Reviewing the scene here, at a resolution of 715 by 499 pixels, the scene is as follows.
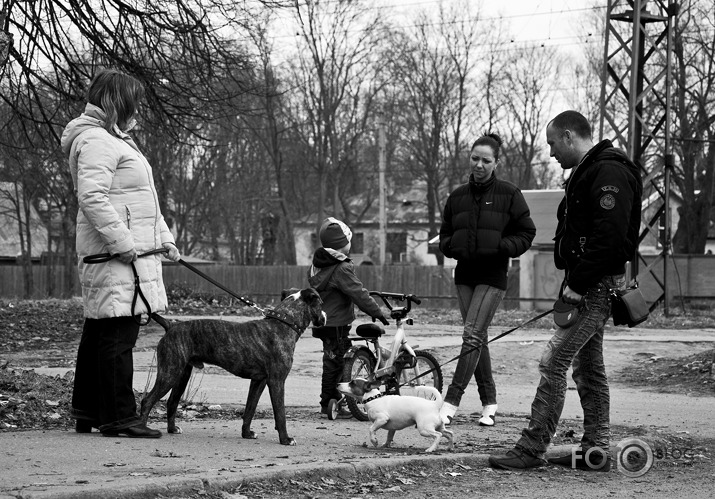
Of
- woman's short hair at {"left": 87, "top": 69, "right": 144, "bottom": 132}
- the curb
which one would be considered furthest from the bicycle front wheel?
woman's short hair at {"left": 87, "top": 69, "right": 144, "bottom": 132}

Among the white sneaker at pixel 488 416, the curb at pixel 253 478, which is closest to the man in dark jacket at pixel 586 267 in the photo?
the curb at pixel 253 478

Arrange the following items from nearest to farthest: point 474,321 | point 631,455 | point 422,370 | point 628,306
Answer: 1. point 628,306
2. point 631,455
3. point 474,321
4. point 422,370

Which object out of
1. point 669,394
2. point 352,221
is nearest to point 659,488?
point 669,394

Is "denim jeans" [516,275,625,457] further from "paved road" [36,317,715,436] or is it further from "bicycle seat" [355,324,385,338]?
"bicycle seat" [355,324,385,338]

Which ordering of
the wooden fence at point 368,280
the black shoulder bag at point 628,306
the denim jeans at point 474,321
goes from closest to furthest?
1. the black shoulder bag at point 628,306
2. the denim jeans at point 474,321
3. the wooden fence at point 368,280

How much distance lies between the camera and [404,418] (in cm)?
688

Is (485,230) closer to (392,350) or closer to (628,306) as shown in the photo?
(392,350)

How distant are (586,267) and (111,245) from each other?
115 inches

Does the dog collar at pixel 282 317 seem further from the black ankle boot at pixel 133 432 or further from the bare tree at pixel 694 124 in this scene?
the bare tree at pixel 694 124

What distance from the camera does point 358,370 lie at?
8961 mm

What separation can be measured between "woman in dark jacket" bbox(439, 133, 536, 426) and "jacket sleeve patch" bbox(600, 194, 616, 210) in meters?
2.05

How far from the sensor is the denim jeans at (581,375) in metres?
6.38

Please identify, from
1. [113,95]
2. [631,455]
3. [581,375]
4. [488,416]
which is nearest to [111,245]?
[113,95]

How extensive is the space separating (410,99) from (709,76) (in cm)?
1638
